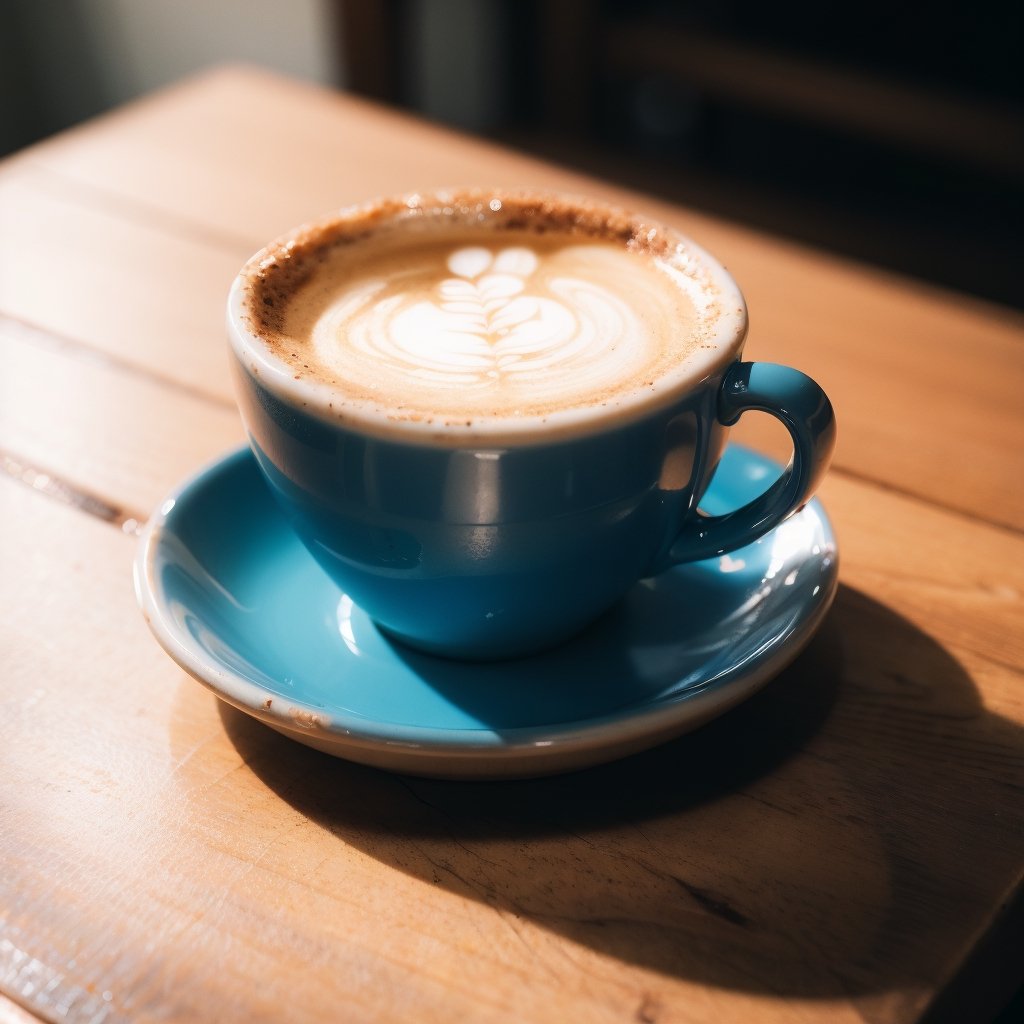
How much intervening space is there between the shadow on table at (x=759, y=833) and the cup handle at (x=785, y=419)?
0.27 ft

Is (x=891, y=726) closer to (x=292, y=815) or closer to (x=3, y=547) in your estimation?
(x=292, y=815)

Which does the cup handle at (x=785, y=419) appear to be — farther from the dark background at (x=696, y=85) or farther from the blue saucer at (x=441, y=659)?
the dark background at (x=696, y=85)

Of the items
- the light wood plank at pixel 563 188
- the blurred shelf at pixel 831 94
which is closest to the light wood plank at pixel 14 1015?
the light wood plank at pixel 563 188

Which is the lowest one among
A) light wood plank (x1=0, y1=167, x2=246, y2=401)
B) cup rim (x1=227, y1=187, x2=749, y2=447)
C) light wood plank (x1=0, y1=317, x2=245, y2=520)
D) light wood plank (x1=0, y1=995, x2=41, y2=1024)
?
light wood plank (x1=0, y1=167, x2=246, y2=401)

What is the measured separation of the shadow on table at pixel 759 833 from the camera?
0.45 metres

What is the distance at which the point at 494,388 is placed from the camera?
1.77 ft

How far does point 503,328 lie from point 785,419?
15cm

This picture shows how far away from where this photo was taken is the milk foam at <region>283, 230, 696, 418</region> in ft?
1.76

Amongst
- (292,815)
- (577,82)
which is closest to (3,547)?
(292,815)

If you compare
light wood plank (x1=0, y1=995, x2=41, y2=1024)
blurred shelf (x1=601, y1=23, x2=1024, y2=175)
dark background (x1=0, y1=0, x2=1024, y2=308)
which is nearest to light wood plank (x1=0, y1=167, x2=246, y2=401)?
light wood plank (x1=0, y1=995, x2=41, y2=1024)

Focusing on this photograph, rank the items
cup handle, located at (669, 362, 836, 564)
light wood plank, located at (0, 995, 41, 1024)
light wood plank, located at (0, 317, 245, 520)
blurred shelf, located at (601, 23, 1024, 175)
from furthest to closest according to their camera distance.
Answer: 1. blurred shelf, located at (601, 23, 1024, 175)
2. light wood plank, located at (0, 317, 245, 520)
3. cup handle, located at (669, 362, 836, 564)
4. light wood plank, located at (0, 995, 41, 1024)

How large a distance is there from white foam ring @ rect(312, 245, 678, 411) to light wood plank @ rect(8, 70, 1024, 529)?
217mm

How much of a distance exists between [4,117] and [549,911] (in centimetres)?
237

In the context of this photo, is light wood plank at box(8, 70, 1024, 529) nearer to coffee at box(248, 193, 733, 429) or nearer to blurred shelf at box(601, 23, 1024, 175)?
coffee at box(248, 193, 733, 429)
